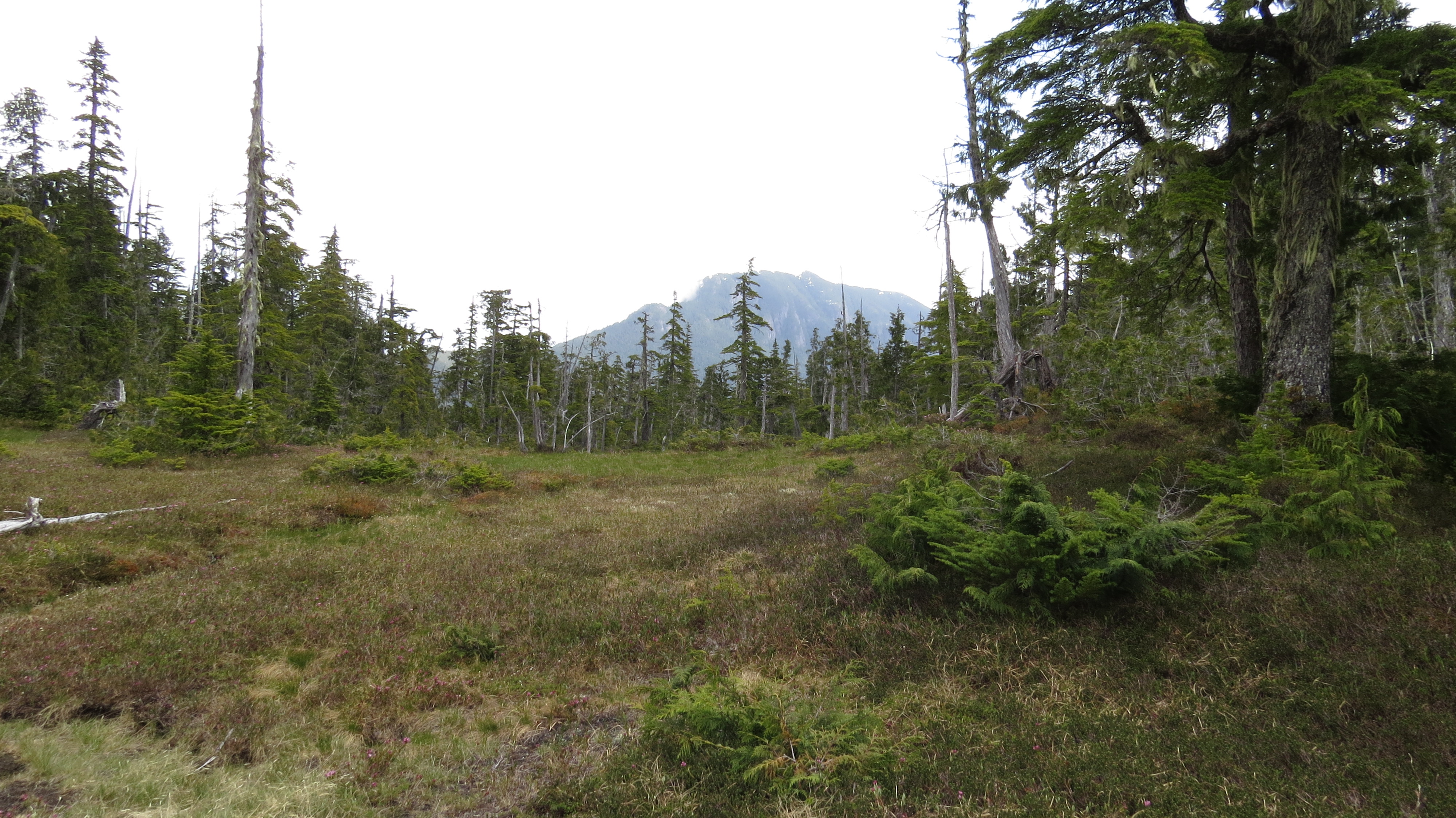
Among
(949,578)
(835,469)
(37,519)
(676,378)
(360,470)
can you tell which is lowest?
(949,578)

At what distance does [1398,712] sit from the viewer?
323cm

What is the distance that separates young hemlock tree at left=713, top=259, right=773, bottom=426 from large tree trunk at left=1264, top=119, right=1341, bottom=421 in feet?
109

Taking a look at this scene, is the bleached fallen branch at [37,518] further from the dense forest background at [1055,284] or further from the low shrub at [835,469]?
the low shrub at [835,469]

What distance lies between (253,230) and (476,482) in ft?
52.6

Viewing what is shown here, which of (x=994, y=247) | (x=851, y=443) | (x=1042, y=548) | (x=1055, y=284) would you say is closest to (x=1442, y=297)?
(x=1055, y=284)

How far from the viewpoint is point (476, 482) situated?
1608 centimetres

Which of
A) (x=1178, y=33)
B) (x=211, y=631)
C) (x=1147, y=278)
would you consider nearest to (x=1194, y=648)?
(x=1178, y=33)

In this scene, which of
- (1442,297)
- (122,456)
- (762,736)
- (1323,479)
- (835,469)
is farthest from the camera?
(1442,297)

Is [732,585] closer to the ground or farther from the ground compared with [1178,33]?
closer to the ground

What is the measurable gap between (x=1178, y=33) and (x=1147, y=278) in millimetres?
6604

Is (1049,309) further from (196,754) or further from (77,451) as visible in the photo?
(77,451)

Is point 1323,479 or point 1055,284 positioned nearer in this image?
point 1323,479

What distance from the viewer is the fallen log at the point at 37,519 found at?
27.1ft

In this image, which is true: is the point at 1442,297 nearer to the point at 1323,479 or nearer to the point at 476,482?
the point at 1323,479
